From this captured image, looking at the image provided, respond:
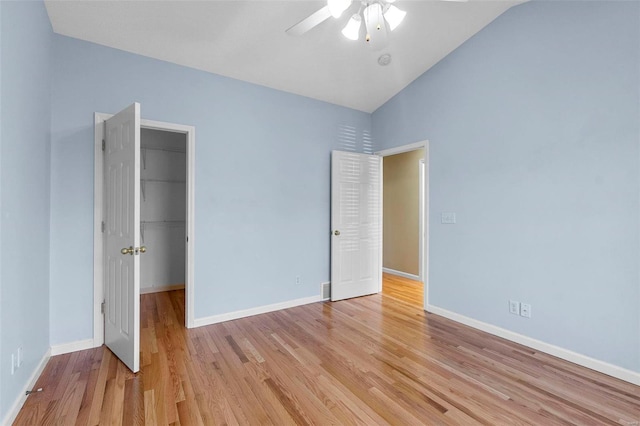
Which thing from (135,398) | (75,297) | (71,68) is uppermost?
(71,68)

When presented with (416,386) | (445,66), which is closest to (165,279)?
(416,386)

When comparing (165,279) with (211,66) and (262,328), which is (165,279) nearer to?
(262,328)

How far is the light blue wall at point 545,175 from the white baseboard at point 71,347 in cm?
363

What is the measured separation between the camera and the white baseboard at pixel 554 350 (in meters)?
2.25

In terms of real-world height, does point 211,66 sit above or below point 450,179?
above

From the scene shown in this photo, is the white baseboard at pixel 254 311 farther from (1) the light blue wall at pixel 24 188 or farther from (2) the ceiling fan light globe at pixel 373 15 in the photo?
(2) the ceiling fan light globe at pixel 373 15

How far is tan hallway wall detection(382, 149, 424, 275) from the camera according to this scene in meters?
5.45

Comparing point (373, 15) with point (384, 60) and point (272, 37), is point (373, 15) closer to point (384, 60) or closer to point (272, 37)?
point (272, 37)

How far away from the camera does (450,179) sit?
350 cm

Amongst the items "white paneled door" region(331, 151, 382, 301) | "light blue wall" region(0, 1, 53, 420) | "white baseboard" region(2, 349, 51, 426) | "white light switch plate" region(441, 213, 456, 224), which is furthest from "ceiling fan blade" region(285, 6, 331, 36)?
"white baseboard" region(2, 349, 51, 426)

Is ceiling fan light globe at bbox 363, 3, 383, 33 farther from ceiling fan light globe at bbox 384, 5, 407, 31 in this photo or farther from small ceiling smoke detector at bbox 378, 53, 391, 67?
small ceiling smoke detector at bbox 378, 53, 391, 67

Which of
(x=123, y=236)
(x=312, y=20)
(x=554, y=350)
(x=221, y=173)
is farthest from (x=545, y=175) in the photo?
(x=123, y=236)

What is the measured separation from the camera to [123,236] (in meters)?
2.44

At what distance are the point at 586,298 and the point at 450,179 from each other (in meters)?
1.65
